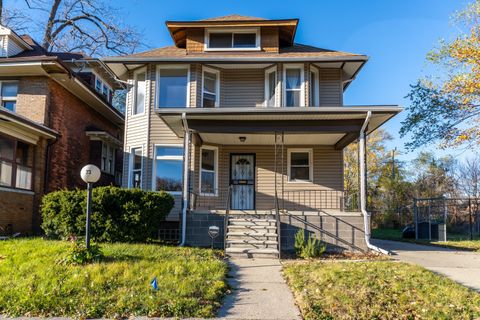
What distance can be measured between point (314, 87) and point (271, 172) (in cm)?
362

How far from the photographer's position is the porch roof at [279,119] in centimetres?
1038

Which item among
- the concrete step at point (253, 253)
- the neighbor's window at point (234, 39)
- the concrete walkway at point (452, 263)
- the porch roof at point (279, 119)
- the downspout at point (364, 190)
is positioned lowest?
the concrete walkway at point (452, 263)

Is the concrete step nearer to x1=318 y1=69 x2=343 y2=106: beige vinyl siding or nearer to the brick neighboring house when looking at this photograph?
the brick neighboring house

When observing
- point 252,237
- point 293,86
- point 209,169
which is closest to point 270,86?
point 293,86

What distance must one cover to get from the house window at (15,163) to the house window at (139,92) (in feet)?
12.6

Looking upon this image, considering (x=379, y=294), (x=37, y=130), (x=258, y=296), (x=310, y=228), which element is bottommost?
(x=258, y=296)

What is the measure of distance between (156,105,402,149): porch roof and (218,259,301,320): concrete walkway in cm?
432

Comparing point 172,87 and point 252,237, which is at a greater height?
point 172,87

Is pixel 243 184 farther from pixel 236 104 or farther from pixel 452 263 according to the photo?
pixel 452 263

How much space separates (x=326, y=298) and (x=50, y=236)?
7559mm

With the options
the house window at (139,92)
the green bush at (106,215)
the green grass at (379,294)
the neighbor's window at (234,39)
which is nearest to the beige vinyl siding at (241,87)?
the neighbor's window at (234,39)

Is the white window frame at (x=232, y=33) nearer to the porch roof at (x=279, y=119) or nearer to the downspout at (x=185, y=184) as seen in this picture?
the porch roof at (x=279, y=119)

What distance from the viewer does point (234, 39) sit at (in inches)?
593

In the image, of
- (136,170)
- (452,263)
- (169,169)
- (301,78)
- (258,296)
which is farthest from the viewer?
(301,78)
